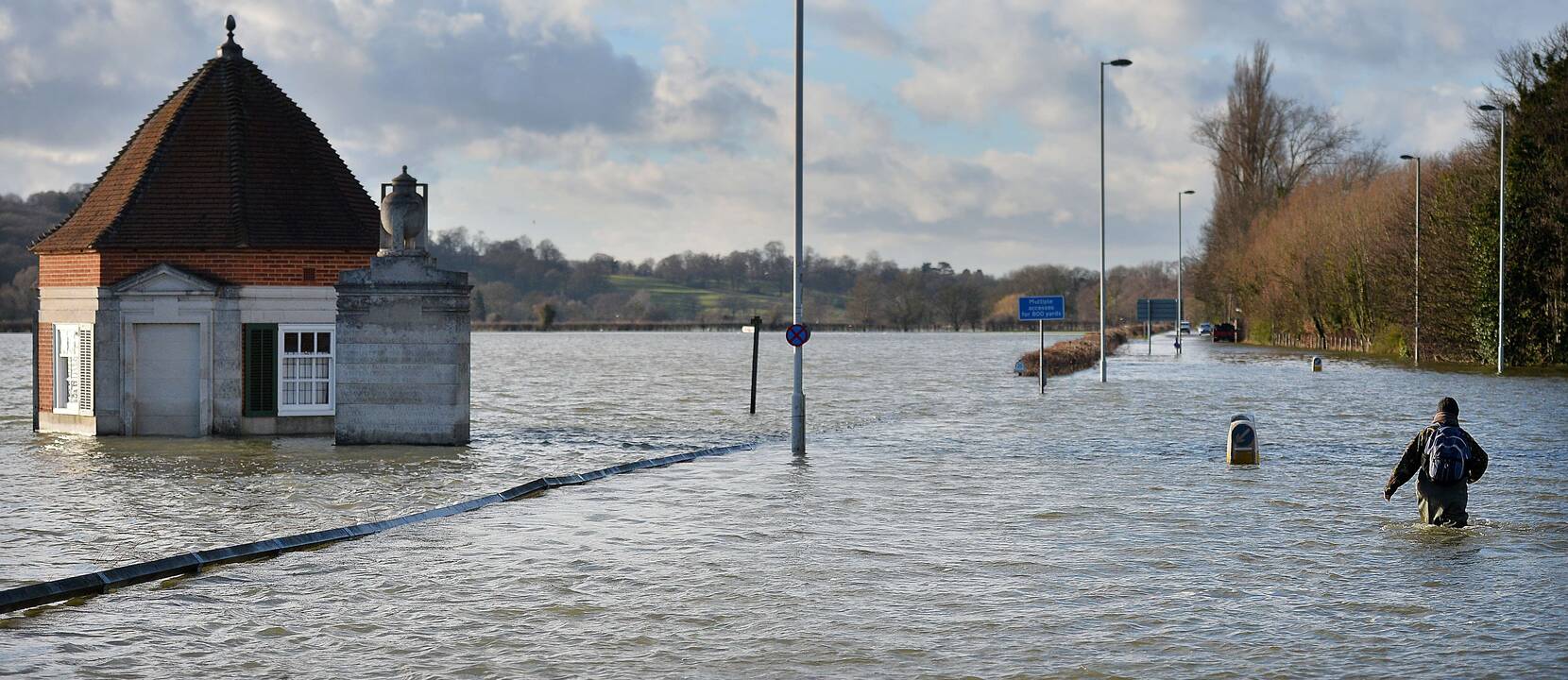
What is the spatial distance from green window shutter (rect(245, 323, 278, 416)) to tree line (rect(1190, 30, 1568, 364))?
4419 cm

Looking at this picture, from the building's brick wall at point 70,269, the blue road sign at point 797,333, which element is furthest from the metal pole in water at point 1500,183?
the building's brick wall at point 70,269

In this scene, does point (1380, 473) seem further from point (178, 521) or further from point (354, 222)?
point (354, 222)

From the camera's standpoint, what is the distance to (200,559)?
1118 cm

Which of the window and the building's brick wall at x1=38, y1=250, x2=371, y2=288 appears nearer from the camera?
the building's brick wall at x1=38, y1=250, x2=371, y2=288

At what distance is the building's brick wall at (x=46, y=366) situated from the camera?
24656 millimetres

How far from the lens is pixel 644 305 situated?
191750 mm

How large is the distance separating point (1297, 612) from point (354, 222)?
746 inches

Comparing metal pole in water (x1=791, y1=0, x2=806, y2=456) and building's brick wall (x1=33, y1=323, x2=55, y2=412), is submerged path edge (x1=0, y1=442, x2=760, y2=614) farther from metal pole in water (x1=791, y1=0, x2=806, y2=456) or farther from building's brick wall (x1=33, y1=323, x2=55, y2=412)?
building's brick wall (x1=33, y1=323, x2=55, y2=412)

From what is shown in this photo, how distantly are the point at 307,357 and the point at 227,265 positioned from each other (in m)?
1.97

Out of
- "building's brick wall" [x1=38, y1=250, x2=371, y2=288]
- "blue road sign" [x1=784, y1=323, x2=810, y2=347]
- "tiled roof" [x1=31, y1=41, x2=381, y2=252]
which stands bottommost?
"blue road sign" [x1=784, y1=323, x2=810, y2=347]

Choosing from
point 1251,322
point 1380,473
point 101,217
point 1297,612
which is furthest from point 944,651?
point 1251,322

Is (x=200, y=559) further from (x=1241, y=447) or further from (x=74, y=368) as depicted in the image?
(x=74, y=368)

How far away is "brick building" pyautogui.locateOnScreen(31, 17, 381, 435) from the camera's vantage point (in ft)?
76.6

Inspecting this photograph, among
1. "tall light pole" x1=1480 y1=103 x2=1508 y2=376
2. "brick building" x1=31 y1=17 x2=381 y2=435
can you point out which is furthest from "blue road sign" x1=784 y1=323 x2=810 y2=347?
"tall light pole" x1=1480 y1=103 x2=1508 y2=376
